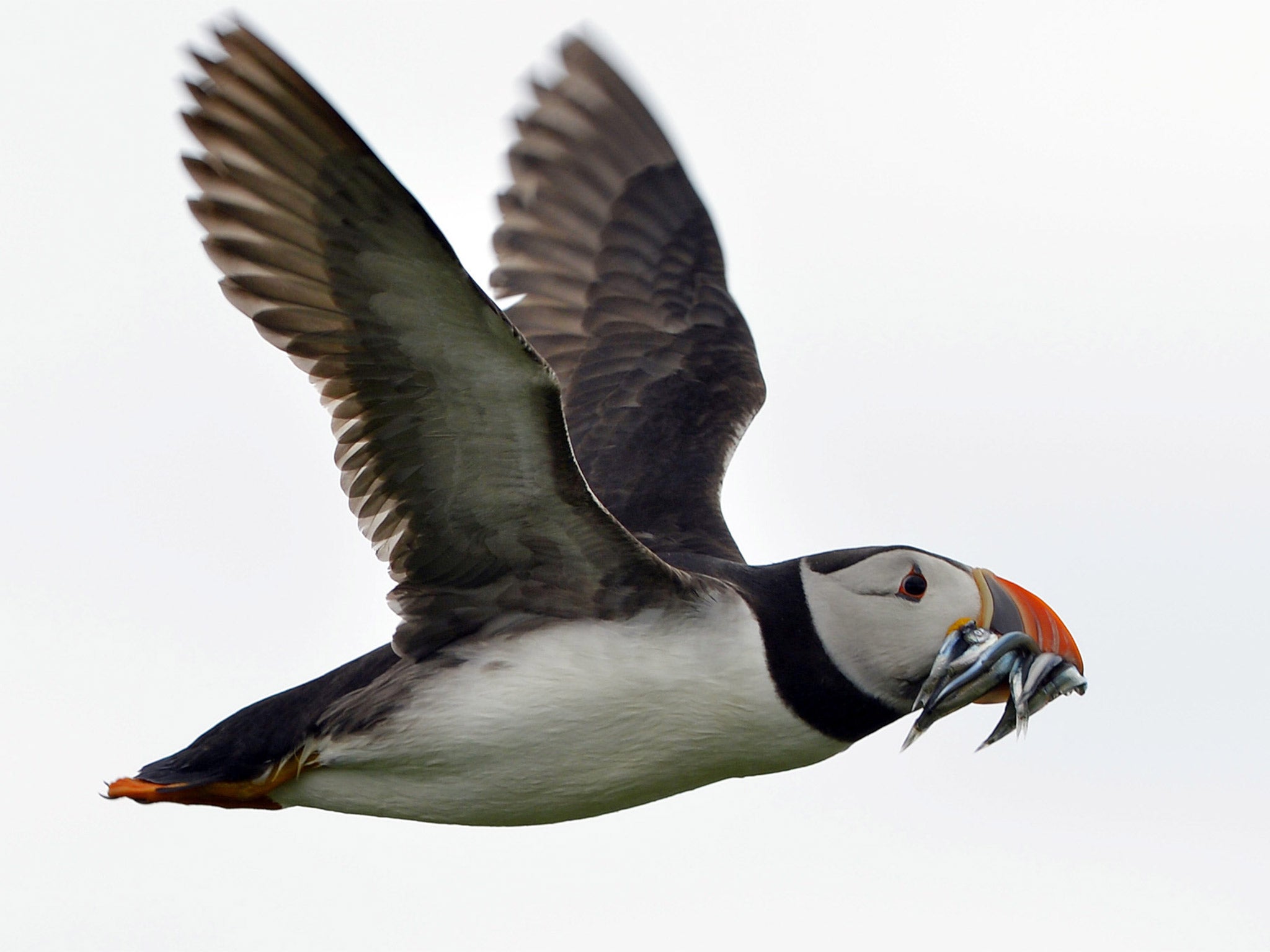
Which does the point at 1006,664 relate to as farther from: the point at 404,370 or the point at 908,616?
the point at 404,370

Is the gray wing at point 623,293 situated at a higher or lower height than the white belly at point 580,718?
higher

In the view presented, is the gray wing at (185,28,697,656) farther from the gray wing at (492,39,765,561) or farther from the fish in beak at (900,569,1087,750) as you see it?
the gray wing at (492,39,765,561)

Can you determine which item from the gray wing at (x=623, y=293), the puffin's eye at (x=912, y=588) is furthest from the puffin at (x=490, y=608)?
the gray wing at (x=623, y=293)

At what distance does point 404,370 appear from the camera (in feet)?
21.3

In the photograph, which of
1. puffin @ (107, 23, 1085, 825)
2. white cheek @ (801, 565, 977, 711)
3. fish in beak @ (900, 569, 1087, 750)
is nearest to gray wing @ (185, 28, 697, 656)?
Result: puffin @ (107, 23, 1085, 825)

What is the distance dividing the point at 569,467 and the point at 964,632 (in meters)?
1.54

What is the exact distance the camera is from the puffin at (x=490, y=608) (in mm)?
6270

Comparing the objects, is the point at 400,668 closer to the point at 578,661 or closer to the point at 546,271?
the point at 578,661

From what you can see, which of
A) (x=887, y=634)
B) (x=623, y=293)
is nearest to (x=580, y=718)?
(x=887, y=634)

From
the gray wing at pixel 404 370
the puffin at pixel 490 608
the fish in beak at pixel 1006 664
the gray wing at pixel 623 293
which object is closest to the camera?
the gray wing at pixel 404 370

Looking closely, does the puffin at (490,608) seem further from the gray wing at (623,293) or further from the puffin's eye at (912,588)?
the gray wing at (623,293)

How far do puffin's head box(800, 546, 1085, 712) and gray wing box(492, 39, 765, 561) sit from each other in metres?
1.65

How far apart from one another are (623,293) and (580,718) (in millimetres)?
3450

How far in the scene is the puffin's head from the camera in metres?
7.02
